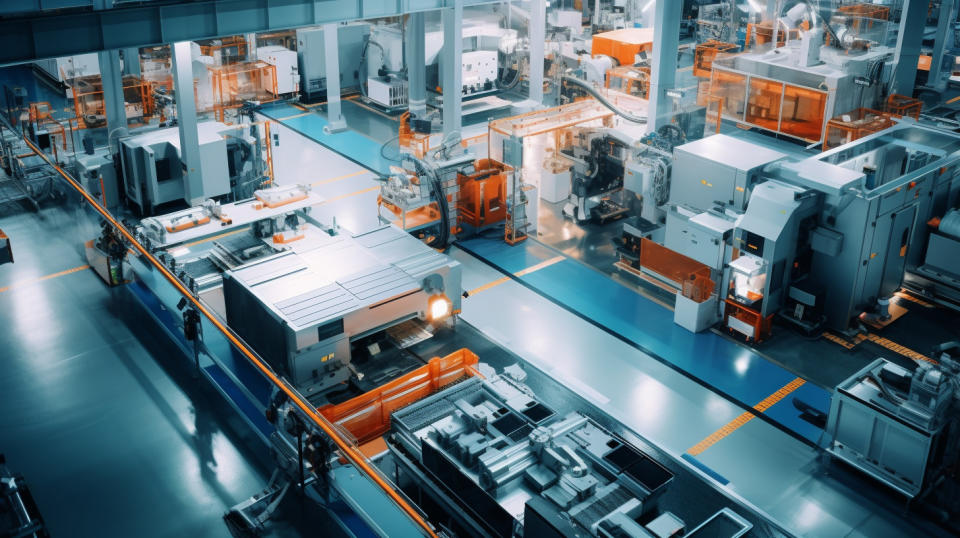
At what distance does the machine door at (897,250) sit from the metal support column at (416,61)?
12.3 metres

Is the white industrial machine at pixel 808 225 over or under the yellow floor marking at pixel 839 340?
over

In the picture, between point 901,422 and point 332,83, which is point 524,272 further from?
point 332,83

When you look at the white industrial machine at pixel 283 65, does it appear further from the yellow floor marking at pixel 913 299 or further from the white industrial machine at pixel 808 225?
the yellow floor marking at pixel 913 299

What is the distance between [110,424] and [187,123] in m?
7.93

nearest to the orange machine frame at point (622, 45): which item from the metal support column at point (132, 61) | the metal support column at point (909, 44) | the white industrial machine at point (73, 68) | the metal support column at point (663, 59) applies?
the metal support column at point (663, 59)

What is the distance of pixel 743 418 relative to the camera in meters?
12.2

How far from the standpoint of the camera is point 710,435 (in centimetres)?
1181

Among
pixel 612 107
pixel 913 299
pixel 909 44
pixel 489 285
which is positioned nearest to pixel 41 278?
pixel 489 285

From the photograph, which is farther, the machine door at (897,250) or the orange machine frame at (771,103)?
the orange machine frame at (771,103)

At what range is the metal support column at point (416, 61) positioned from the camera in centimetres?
2230

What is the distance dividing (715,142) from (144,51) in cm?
2026

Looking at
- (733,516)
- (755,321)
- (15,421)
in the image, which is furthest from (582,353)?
(15,421)

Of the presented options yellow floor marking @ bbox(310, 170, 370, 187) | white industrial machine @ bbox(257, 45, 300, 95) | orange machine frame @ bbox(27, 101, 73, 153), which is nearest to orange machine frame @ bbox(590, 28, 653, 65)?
white industrial machine @ bbox(257, 45, 300, 95)

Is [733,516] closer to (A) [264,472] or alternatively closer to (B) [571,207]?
(A) [264,472]
